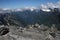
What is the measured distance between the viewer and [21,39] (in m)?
38.6

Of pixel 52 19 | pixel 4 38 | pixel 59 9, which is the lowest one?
pixel 52 19

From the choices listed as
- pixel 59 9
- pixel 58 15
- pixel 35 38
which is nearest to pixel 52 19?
pixel 58 15

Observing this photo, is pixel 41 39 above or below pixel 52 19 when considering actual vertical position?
above

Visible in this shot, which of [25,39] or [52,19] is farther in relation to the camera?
[52,19]

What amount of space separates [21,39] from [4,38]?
14.3ft

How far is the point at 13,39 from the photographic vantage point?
37938mm

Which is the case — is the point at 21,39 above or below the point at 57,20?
above

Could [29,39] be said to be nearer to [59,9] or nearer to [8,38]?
[8,38]

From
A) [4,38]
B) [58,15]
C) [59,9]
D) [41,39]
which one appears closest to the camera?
[4,38]

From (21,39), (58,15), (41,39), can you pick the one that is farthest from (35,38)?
(58,15)

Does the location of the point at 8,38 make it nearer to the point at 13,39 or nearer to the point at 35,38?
the point at 13,39

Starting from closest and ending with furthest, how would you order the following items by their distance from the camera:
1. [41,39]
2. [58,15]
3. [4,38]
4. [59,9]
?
[4,38]
[41,39]
[59,9]
[58,15]

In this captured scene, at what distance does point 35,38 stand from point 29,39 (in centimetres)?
278

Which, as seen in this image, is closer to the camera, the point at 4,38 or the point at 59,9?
the point at 4,38
